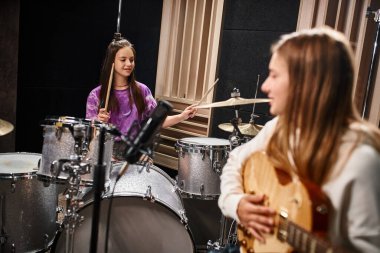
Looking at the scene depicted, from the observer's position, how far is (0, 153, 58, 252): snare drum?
2662 millimetres

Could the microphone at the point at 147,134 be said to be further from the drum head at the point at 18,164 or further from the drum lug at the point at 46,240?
the drum lug at the point at 46,240

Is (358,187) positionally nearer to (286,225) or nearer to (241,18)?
(286,225)

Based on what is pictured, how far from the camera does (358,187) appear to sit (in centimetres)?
117

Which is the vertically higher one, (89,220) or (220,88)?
(220,88)

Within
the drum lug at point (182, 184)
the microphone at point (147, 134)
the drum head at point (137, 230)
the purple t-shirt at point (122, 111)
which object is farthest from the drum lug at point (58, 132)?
the drum lug at point (182, 184)

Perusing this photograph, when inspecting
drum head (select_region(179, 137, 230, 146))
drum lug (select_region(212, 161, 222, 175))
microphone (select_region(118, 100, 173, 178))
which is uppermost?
microphone (select_region(118, 100, 173, 178))

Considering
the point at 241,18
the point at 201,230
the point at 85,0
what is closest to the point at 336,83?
the point at 201,230

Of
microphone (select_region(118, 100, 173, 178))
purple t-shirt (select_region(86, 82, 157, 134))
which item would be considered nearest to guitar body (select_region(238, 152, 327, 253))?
microphone (select_region(118, 100, 173, 178))

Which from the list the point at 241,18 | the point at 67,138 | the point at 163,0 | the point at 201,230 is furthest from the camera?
the point at 163,0

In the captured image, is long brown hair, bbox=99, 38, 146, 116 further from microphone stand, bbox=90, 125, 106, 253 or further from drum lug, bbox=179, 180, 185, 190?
microphone stand, bbox=90, 125, 106, 253

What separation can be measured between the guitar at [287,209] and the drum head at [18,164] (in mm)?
1783

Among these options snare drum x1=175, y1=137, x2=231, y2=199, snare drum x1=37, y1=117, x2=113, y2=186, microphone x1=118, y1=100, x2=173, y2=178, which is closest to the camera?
microphone x1=118, y1=100, x2=173, y2=178

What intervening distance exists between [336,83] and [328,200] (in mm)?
381

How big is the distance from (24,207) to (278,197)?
6.85 ft
